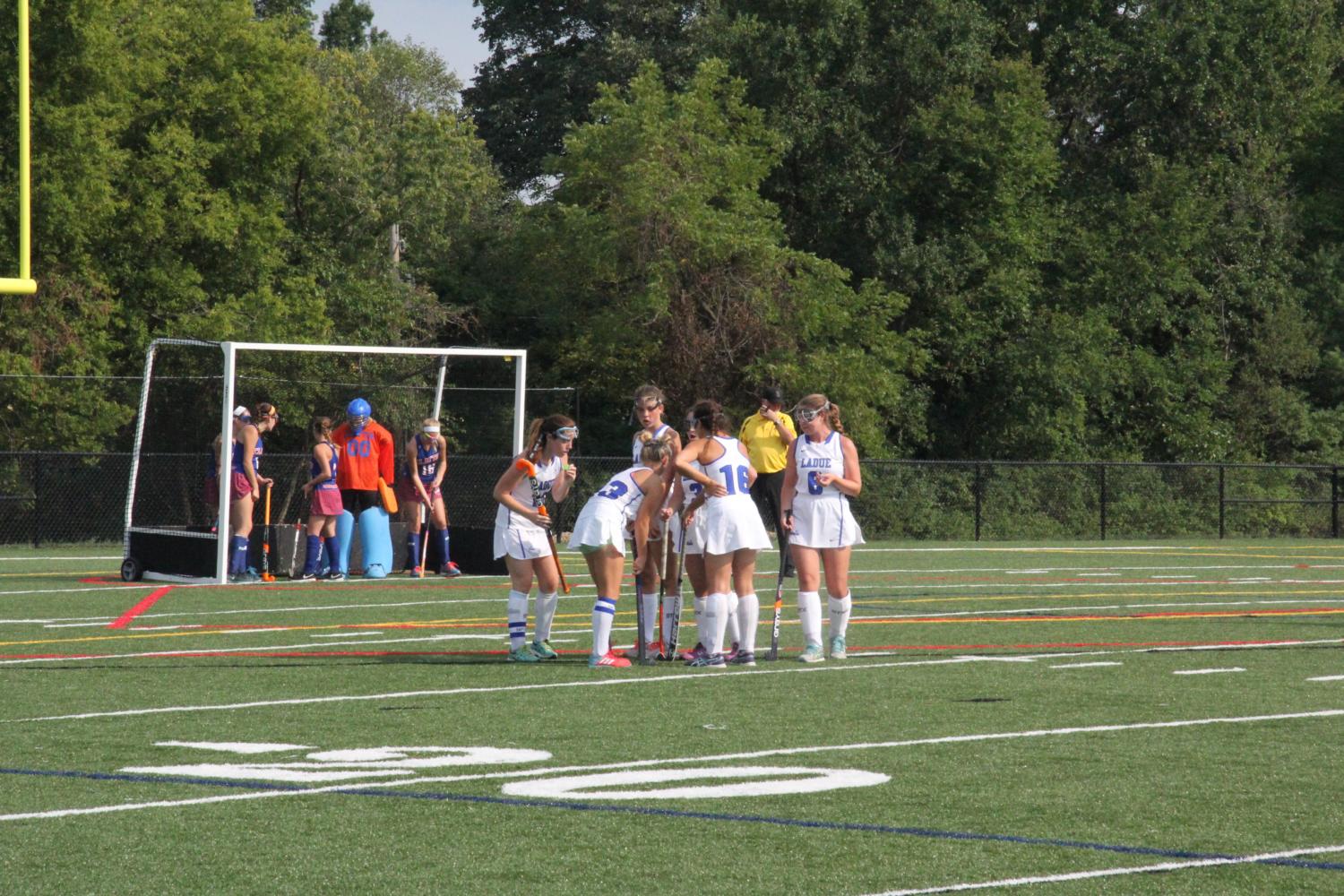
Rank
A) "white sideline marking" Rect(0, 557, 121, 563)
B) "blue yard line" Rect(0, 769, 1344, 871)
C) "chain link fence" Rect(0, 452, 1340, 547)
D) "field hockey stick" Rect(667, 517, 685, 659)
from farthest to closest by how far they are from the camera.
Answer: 1. "chain link fence" Rect(0, 452, 1340, 547)
2. "white sideline marking" Rect(0, 557, 121, 563)
3. "field hockey stick" Rect(667, 517, 685, 659)
4. "blue yard line" Rect(0, 769, 1344, 871)

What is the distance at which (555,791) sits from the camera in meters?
7.89

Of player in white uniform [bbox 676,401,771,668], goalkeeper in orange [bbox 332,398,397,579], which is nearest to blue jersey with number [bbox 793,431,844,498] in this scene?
player in white uniform [bbox 676,401,771,668]

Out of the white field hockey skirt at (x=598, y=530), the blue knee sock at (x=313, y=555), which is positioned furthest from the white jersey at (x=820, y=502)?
the blue knee sock at (x=313, y=555)

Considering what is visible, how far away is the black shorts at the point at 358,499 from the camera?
22.0 meters

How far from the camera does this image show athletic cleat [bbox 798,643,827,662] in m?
13.0

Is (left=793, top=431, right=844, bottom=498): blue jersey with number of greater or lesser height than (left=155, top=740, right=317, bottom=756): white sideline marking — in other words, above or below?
above

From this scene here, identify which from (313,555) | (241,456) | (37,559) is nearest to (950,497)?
(37,559)

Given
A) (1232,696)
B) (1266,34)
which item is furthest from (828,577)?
(1266,34)

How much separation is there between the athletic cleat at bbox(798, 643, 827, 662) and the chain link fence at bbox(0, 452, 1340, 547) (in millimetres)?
17865

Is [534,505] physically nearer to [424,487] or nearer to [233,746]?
[233,746]

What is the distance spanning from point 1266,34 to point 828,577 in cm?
4205

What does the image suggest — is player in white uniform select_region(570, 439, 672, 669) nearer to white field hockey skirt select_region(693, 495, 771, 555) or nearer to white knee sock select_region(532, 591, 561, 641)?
white field hockey skirt select_region(693, 495, 771, 555)

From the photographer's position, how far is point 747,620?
1296cm

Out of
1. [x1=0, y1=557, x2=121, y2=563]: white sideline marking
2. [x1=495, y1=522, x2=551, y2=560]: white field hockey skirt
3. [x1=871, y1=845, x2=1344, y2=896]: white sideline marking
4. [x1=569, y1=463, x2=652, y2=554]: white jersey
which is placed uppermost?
[x1=569, y1=463, x2=652, y2=554]: white jersey
